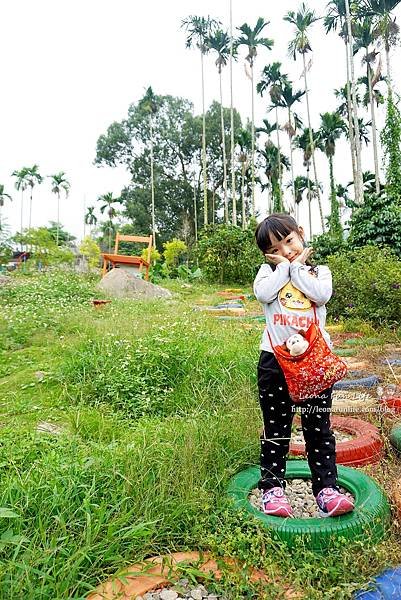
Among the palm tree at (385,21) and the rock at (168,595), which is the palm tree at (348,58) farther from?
the rock at (168,595)

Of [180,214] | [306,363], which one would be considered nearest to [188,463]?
[306,363]

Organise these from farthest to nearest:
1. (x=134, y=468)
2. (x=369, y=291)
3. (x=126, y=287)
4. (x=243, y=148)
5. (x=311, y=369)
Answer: (x=243, y=148), (x=126, y=287), (x=369, y=291), (x=134, y=468), (x=311, y=369)

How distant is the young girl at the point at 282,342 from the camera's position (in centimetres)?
179

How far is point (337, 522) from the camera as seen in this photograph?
1.70m

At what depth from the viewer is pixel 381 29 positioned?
1781 centimetres

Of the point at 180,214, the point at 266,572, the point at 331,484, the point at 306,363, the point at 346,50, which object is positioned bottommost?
the point at 266,572

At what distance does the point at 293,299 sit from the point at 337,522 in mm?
802

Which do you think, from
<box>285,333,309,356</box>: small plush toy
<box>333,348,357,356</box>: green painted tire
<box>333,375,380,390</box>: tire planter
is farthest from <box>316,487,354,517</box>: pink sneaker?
<box>333,348,357,356</box>: green painted tire

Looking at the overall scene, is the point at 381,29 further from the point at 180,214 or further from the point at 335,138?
the point at 180,214

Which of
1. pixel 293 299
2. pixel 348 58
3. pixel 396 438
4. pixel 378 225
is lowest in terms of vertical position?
pixel 396 438

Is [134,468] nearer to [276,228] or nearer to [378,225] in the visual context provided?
[276,228]

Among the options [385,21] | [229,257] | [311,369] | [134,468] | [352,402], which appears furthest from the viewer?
[385,21]

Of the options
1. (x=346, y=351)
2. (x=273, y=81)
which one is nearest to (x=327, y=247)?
(x=346, y=351)

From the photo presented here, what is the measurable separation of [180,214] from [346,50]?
15953 millimetres
